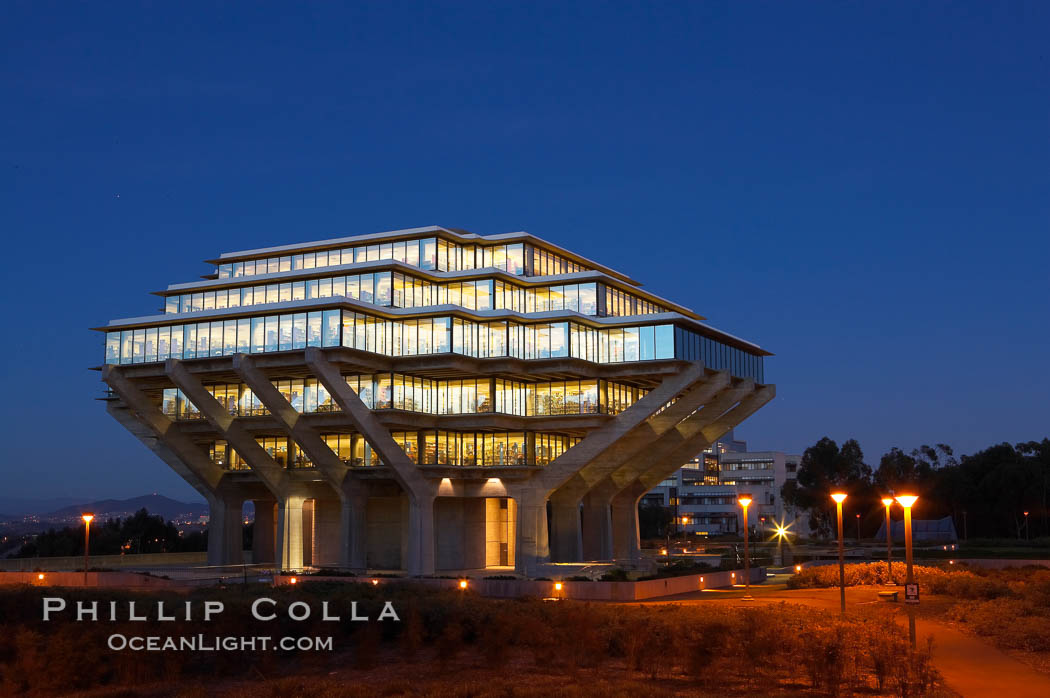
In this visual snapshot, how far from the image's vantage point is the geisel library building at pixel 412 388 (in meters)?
63.1

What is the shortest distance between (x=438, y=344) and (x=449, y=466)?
8030 mm

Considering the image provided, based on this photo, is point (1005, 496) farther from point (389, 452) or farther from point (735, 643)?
point (735, 643)

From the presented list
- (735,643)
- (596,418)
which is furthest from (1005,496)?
(735,643)

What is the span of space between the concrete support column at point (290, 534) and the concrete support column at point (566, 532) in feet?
58.6

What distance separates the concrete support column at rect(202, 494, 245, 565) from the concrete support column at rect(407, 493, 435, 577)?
1692cm

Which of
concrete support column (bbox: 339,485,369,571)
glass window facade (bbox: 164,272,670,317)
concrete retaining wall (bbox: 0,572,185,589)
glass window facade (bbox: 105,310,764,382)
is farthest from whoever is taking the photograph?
concrete support column (bbox: 339,485,369,571)

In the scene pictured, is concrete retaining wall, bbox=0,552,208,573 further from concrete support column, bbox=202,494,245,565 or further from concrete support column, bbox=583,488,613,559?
concrete support column, bbox=583,488,613,559

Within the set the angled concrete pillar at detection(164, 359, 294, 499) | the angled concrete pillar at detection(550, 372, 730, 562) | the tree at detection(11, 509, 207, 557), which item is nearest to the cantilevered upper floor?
the angled concrete pillar at detection(164, 359, 294, 499)

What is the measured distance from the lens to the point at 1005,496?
11038cm

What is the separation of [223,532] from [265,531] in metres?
7.86

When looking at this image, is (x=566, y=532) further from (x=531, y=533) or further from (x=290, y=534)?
(x=290, y=534)

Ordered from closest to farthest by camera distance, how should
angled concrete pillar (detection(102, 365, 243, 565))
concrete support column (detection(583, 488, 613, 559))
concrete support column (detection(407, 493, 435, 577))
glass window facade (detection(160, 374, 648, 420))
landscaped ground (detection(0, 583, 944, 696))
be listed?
landscaped ground (detection(0, 583, 944, 696)), glass window facade (detection(160, 374, 648, 420)), concrete support column (detection(407, 493, 435, 577)), angled concrete pillar (detection(102, 365, 243, 565)), concrete support column (detection(583, 488, 613, 559))

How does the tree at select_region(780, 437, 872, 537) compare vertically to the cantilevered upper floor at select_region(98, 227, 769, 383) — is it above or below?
below

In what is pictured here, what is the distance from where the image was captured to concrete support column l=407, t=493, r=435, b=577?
2554 inches
